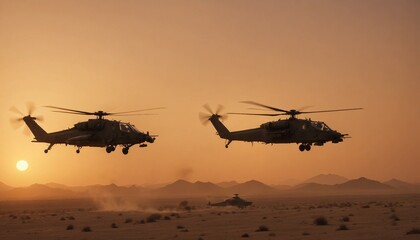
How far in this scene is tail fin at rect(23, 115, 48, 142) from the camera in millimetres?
50831

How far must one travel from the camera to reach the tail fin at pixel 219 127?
5521 cm

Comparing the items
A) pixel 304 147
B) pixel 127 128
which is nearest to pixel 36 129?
pixel 127 128

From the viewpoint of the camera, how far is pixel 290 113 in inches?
1918

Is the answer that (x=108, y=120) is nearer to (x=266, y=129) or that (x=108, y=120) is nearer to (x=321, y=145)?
(x=266, y=129)

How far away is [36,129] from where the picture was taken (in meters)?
52.2

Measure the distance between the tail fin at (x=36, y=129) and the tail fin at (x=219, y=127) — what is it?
16959 mm

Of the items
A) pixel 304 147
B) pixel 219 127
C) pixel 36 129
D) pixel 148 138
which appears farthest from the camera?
pixel 219 127

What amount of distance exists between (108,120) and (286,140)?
15.4 meters

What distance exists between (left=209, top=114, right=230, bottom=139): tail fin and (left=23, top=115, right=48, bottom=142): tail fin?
16959 millimetres

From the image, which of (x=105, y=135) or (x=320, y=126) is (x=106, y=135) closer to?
(x=105, y=135)

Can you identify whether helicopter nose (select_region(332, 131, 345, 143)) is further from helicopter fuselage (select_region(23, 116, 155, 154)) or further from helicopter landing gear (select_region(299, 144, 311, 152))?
helicopter fuselage (select_region(23, 116, 155, 154))

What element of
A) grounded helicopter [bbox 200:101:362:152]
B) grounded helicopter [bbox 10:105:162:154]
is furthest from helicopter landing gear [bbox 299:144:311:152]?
grounded helicopter [bbox 10:105:162:154]

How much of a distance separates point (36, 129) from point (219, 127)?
707 inches

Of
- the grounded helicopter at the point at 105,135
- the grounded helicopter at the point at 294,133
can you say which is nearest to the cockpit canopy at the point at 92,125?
the grounded helicopter at the point at 105,135
